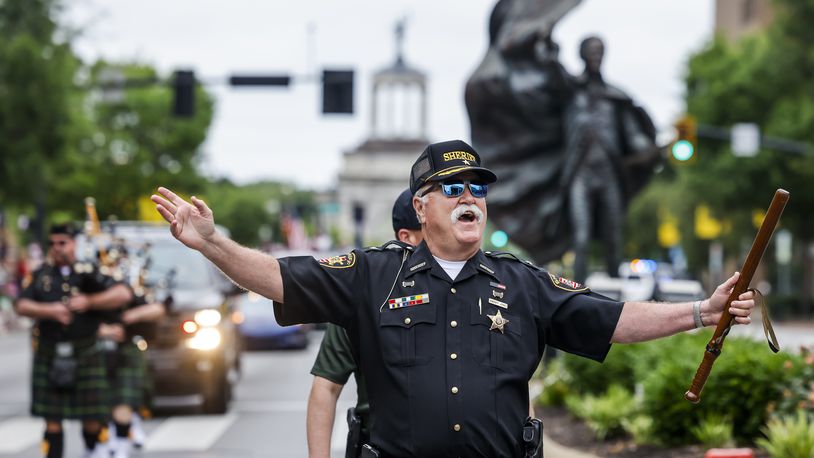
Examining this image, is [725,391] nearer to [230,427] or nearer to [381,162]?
[230,427]

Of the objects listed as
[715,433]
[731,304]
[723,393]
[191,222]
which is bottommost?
[715,433]

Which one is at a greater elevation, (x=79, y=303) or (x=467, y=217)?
(x=467, y=217)

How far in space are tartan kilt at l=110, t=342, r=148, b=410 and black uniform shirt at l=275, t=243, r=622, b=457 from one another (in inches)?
246

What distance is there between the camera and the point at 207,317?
14.6m

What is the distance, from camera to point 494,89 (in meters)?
13.2

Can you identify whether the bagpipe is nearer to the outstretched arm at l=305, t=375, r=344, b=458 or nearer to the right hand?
the outstretched arm at l=305, t=375, r=344, b=458

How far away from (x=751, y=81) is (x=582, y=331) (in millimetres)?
48747

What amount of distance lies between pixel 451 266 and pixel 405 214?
1.31 m

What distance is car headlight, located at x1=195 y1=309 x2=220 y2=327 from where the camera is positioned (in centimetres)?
1452

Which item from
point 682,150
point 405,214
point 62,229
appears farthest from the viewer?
point 682,150

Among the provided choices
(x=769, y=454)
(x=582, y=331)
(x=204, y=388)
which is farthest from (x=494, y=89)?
(x=582, y=331)

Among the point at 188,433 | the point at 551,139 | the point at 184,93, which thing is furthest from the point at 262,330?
the point at 551,139

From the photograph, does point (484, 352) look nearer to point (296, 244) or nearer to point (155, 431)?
point (155, 431)

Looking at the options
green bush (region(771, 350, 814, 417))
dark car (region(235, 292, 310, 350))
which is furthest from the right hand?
dark car (region(235, 292, 310, 350))
